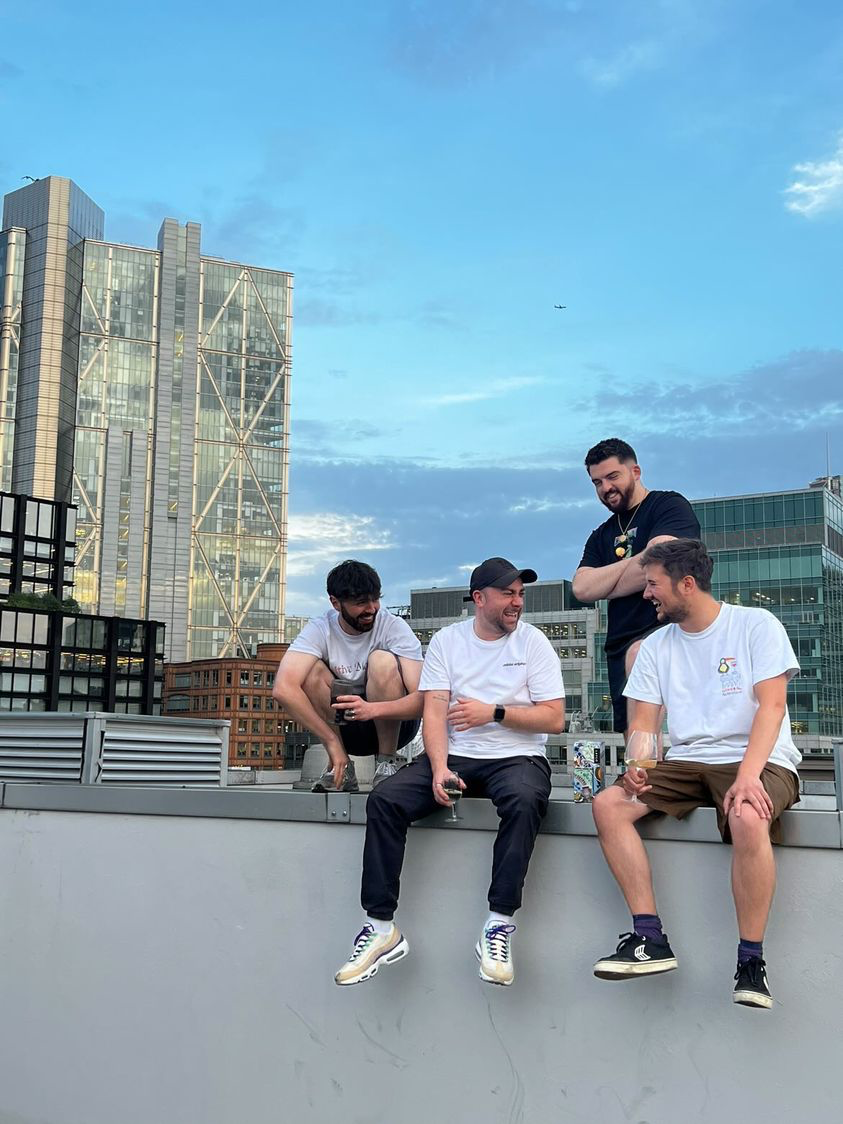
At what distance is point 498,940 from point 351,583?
5.57 ft

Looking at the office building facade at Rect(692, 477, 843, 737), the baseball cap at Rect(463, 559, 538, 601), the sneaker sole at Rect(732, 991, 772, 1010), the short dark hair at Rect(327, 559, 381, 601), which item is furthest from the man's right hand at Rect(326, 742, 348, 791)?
the office building facade at Rect(692, 477, 843, 737)

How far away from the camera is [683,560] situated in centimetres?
357

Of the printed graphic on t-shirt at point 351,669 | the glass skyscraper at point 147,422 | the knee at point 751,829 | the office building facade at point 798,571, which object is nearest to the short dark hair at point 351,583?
the printed graphic on t-shirt at point 351,669

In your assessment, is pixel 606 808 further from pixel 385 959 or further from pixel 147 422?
pixel 147 422

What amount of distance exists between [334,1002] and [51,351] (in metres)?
132

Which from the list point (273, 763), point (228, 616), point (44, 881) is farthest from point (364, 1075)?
point (228, 616)

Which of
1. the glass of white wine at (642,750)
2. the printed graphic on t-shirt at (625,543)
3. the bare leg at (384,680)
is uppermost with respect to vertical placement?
the printed graphic on t-shirt at (625,543)

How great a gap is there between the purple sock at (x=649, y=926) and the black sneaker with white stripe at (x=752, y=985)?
0.88 feet

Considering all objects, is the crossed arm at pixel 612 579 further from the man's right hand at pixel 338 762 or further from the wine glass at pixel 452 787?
the man's right hand at pixel 338 762

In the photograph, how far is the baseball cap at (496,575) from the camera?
4.04 metres

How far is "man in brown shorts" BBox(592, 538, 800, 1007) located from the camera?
3.14 m

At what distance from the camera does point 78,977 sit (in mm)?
4891

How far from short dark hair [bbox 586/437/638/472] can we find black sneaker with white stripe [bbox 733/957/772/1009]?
2.18 m

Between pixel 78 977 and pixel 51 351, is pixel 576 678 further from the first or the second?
pixel 78 977
